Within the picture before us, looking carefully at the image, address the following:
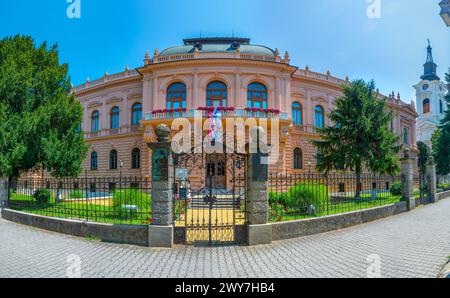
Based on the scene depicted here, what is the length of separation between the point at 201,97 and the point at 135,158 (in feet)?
33.3

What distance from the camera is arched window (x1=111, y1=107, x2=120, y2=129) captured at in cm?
3142

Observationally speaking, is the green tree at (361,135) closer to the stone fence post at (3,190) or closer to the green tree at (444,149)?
the green tree at (444,149)

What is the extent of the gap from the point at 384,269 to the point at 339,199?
609 centimetres

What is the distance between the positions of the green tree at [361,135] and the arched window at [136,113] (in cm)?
1954

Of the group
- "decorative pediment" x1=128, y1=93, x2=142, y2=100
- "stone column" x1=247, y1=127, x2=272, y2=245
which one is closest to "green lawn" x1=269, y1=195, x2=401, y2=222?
"stone column" x1=247, y1=127, x2=272, y2=245

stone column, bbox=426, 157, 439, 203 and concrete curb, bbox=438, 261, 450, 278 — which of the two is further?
stone column, bbox=426, 157, 439, 203

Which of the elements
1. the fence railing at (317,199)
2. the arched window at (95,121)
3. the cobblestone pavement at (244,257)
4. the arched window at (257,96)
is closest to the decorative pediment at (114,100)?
the arched window at (95,121)

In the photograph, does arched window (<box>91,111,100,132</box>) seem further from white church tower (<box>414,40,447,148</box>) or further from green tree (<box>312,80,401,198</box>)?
white church tower (<box>414,40,447,148</box>)

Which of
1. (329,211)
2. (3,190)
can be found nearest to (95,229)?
(329,211)

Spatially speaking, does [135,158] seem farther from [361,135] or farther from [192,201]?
[361,135]

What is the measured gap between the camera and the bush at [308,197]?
10.8 metres

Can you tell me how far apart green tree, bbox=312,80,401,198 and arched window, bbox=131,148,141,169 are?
1843 centimetres

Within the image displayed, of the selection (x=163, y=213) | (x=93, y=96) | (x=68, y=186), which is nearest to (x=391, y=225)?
(x=163, y=213)
